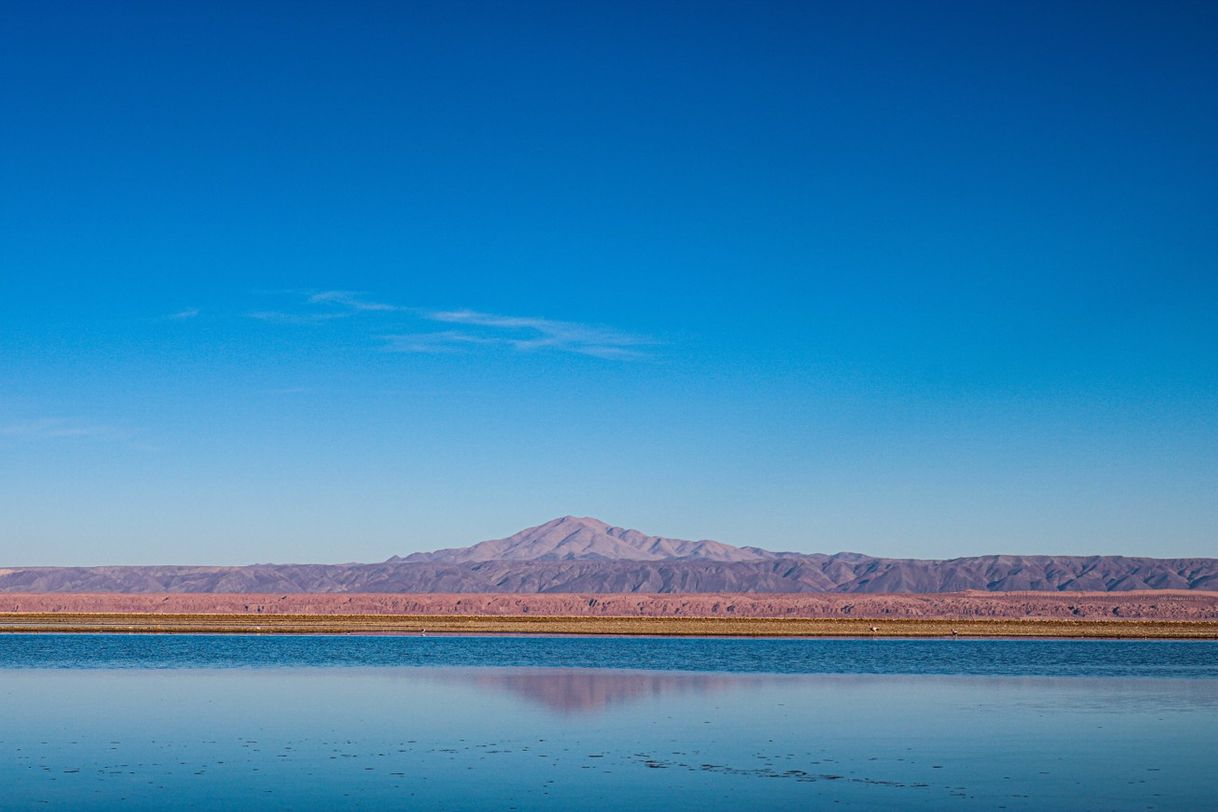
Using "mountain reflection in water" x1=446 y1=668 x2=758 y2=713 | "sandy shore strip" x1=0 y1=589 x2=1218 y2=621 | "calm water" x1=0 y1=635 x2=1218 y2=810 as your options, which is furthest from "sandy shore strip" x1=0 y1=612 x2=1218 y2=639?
"mountain reflection in water" x1=446 y1=668 x2=758 y2=713

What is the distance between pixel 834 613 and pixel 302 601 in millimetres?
70652

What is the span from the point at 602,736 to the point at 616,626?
310 ft

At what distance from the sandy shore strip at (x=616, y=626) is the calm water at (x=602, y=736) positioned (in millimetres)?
47316

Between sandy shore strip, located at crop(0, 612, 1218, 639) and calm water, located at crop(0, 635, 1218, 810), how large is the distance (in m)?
47.3

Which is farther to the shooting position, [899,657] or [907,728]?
[899,657]

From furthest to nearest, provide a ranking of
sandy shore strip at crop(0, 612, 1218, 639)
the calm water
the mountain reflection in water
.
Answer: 1. sandy shore strip at crop(0, 612, 1218, 639)
2. the mountain reflection in water
3. the calm water

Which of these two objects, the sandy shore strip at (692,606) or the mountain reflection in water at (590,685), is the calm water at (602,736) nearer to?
the mountain reflection in water at (590,685)

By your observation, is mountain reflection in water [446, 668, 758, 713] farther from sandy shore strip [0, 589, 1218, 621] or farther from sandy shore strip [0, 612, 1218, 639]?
sandy shore strip [0, 589, 1218, 621]

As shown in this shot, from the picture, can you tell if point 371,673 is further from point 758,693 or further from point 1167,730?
point 1167,730

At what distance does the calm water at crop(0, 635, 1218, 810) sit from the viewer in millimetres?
21609

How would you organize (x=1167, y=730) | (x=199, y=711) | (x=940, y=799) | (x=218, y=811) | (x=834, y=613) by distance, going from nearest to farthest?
(x=218, y=811), (x=940, y=799), (x=1167, y=730), (x=199, y=711), (x=834, y=613)

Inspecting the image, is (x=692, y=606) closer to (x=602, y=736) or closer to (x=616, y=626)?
(x=616, y=626)

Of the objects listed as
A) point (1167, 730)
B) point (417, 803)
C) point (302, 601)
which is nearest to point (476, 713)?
point (417, 803)

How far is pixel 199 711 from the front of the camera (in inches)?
1362
